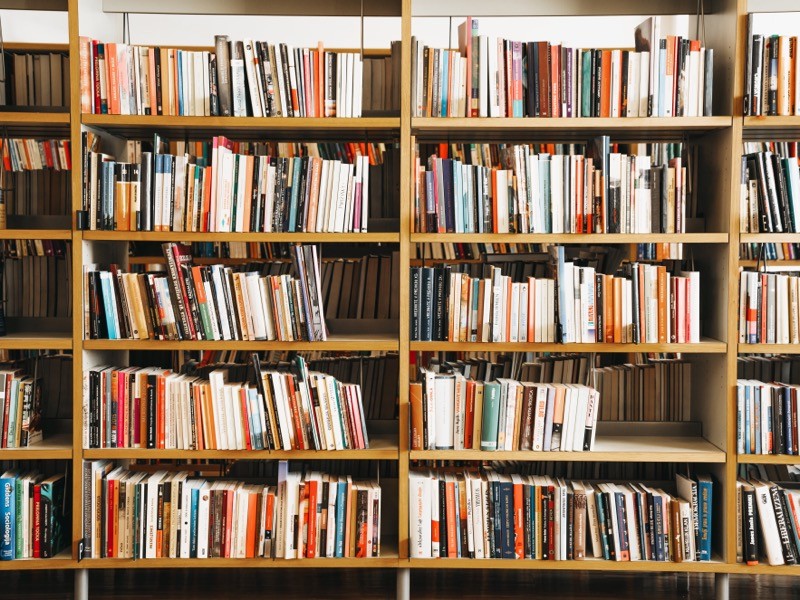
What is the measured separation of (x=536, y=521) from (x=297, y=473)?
2.67 feet

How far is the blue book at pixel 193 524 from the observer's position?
2.38 metres

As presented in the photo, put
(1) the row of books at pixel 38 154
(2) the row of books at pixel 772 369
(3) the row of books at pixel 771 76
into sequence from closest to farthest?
(3) the row of books at pixel 771 76 → (2) the row of books at pixel 772 369 → (1) the row of books at pixel 38 154

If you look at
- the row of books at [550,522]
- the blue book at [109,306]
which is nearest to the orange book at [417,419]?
the row of books at [550,522]

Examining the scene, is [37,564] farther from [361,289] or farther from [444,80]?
[444,80]

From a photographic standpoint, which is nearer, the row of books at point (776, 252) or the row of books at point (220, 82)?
the row of books at point (220, 82)

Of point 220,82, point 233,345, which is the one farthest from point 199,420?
point 220,82

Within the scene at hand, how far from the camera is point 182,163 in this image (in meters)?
2.35

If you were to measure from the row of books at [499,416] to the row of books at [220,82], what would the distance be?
0.95 metres

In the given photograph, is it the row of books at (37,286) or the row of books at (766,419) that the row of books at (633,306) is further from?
the row of books at (37,286)

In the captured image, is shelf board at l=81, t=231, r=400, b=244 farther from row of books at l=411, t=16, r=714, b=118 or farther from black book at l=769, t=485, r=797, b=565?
black book at l=769, t=485, r=797, b=565

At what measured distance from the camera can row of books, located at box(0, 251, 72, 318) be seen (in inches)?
103

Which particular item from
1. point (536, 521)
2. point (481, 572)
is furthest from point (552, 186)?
point (481, 572)

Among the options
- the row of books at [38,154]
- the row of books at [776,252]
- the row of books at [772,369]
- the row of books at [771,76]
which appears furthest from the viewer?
the row of books at [776,252]

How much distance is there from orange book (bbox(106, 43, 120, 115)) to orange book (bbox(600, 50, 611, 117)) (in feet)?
5.13
